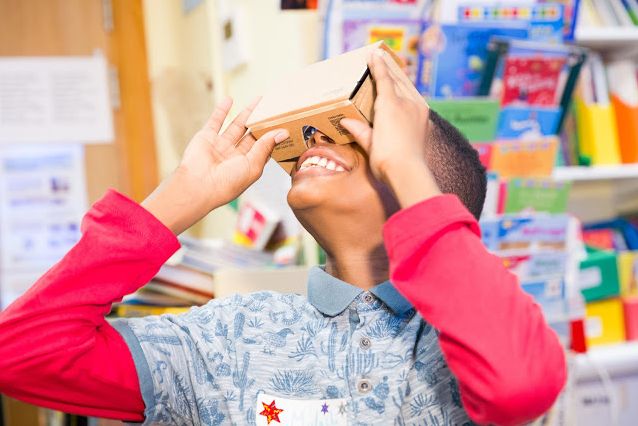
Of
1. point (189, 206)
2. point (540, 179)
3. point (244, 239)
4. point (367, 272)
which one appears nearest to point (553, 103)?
point (540, 179)

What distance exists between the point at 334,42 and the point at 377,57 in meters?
0.75

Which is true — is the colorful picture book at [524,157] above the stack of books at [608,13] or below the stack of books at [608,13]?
below

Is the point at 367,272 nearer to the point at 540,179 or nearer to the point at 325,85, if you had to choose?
the point at 325,85

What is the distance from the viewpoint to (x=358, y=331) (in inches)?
34.4

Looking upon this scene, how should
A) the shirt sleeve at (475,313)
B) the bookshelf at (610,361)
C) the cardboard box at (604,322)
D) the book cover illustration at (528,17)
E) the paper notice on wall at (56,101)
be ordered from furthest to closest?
the paper notice on wall at (56,101), the cardboard box at (604,322), the bookshelf at (610,361), the book cover illustration at (528,17), the shirt sleeve at (475,313)

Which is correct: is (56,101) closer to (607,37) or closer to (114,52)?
(114,52)

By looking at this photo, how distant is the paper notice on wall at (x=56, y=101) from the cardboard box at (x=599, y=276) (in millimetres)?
1578

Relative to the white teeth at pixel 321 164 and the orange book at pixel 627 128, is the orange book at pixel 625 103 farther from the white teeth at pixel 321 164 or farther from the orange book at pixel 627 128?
the white teeth at pixel 321 164

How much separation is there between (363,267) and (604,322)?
1.35m

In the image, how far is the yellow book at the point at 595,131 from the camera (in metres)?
2.08

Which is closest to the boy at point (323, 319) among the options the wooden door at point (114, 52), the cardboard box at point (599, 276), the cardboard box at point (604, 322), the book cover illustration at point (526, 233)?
the book cover illustration at point (526, 233)

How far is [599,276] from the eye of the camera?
1.99 m

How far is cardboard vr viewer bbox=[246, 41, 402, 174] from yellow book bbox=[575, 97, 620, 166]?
1334mm

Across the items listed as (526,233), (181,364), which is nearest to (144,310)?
(181,364)
